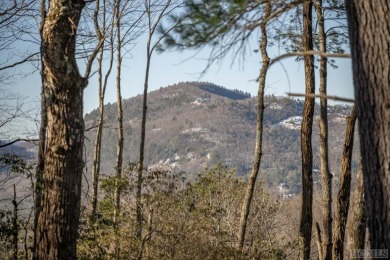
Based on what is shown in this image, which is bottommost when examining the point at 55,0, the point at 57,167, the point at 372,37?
the point at 57,167

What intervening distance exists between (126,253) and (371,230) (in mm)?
5745

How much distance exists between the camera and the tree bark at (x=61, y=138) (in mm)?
3461

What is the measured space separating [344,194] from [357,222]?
127cm

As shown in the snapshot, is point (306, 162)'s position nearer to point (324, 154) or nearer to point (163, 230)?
point (324, 154)

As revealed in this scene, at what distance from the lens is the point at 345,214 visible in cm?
548

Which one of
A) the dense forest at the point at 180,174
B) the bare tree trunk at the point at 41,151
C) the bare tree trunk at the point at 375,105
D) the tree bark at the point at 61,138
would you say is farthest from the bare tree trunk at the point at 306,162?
the bare tree trunk at the point at 375,105

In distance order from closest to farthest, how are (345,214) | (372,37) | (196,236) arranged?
1. (372,37)
2. (345,214)
3. (196,236)

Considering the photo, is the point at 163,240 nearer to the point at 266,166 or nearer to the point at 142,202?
the point at 142,202

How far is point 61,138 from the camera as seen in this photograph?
11.6 ft

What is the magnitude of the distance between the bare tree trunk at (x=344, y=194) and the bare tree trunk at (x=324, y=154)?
31 cm

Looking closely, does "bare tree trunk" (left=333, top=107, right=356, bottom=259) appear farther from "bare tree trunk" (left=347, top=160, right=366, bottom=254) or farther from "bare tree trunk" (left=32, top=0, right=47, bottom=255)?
"bare tree trunk" (left=32, top=0, right=47, bottom=255)

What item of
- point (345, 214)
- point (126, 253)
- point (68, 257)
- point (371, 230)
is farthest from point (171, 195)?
point (371, 230)

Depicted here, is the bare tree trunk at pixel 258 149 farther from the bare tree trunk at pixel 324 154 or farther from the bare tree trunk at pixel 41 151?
the bare tree trunk at pixel 41 151

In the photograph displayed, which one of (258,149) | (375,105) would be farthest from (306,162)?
(375,105)
